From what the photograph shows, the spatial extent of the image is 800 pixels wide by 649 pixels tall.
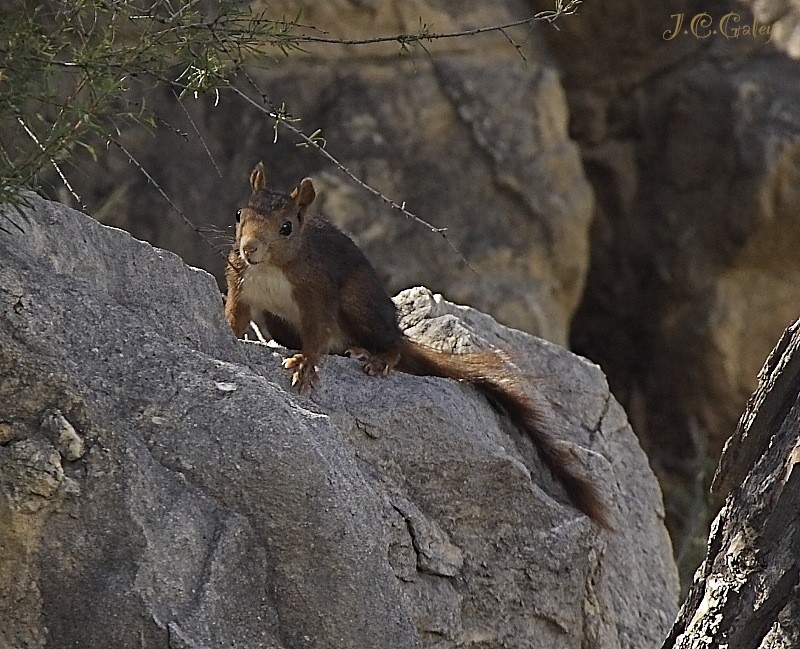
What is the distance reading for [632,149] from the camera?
9.92m

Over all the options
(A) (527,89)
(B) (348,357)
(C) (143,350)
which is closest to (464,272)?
(A) (527,89)

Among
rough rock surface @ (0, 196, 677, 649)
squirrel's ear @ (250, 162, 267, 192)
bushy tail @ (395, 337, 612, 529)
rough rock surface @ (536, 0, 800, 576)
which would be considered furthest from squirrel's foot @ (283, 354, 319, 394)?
rough rock surface @ (536, 0, 800, 576)

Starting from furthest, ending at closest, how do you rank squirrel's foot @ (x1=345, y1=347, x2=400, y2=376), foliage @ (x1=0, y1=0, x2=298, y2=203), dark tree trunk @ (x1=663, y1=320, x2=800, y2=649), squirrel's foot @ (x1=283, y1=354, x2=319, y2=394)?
squirrel's foot @ (x1=345, y1=347, x2=400, y2=376)
squirrel's foot @ (x1=283, y1=354, x2=319, y2=394)
foliage @ (x1=0, y1=0, x2=298, y2=203)
dark tree trunk @ (x1=663, y1=320, x2=800, y2=649)

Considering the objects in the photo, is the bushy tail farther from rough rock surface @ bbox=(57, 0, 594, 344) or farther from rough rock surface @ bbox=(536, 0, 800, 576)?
rough rock surface @ bbox=(536, 0, 800, 576)

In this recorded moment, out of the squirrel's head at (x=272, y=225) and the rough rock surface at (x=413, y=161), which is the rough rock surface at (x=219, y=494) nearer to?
the squirrel's head at (x=272, y=225)

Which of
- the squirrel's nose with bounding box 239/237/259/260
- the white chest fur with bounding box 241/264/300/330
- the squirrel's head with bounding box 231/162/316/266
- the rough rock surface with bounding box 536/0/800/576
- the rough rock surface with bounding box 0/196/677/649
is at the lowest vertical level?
the rough rock surface with bounding box 0/196/677/649

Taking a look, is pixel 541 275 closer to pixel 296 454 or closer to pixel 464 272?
pixel 464 272

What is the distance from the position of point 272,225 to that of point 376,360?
2.55 ft

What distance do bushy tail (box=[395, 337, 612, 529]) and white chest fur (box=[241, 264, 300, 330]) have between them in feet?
1.39

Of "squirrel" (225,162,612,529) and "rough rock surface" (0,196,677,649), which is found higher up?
"squirrel" (225,162,612,529)

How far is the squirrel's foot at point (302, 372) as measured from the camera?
12.8 feet

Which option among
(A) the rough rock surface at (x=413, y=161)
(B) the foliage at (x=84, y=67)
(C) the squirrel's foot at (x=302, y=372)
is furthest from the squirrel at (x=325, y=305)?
(A) the rough rock surface at (x=413, y=161)

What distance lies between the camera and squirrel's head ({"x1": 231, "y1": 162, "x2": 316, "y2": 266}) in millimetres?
4754

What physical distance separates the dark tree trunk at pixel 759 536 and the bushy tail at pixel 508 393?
1.18m
